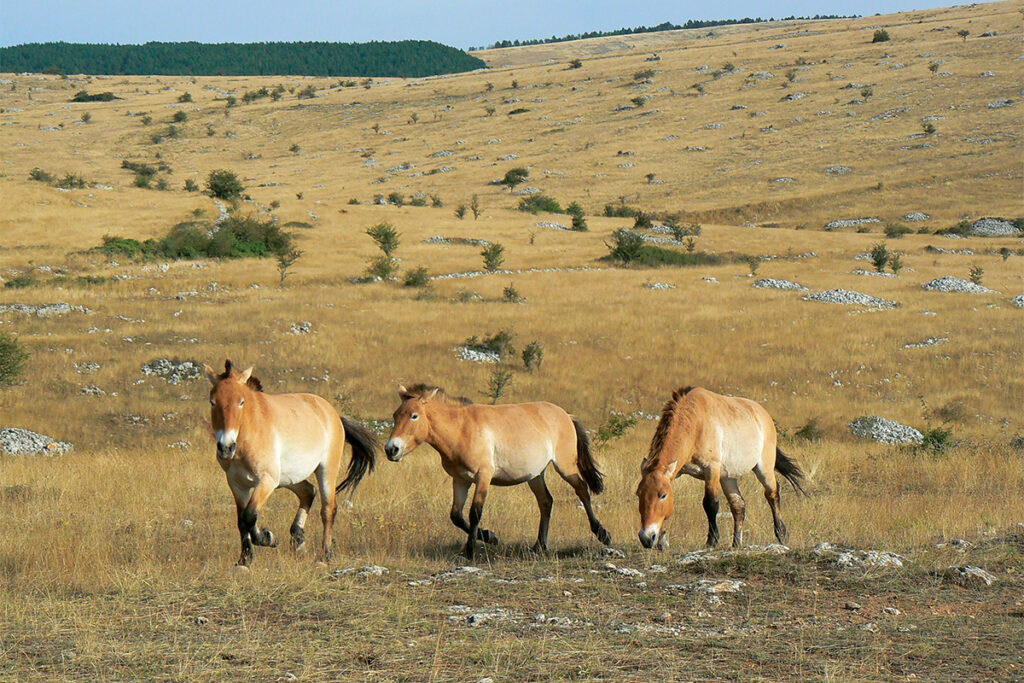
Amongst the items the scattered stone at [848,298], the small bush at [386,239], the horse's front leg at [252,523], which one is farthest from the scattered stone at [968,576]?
the small bush at [386,239]

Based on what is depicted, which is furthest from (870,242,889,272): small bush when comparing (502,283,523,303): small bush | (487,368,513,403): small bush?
(487,368,513,403): small bush

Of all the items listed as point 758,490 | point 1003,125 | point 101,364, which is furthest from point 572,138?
point 758,490

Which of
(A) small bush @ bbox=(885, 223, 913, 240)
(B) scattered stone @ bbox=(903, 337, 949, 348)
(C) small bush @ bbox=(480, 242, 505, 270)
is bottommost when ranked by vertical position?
(B) scattered stone @ bbox=(903, 337, 949, 348)

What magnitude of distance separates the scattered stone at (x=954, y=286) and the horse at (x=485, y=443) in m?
31.9

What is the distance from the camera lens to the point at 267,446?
873cm

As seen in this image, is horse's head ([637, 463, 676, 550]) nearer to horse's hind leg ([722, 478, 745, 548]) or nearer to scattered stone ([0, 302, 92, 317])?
horse's hind leg ([722, 478, 745, 548])

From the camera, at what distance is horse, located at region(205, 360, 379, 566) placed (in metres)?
8.23

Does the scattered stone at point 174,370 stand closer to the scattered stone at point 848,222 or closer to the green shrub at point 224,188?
the green shrub at point 224,188

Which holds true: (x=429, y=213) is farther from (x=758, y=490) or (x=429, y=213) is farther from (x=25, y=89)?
(x=25, y=89)

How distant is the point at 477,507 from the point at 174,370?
1654cm

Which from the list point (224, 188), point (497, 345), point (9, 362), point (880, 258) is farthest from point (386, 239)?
point (9, 362)

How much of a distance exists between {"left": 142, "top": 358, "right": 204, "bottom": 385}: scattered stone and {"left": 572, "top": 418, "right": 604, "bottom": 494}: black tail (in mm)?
15182

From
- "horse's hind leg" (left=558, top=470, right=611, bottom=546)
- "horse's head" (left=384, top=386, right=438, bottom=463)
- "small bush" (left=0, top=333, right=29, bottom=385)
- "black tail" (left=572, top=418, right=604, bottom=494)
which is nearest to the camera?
"horse's head" (left=384, top=386, right=438, bottom=463)

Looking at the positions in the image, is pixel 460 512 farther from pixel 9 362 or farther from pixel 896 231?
pixel 896 231
